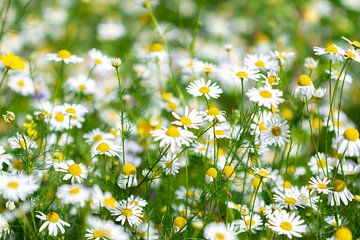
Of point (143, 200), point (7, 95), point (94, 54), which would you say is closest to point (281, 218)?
point (143, 200)

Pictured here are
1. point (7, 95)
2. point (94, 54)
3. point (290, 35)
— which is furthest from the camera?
point (290, 35)

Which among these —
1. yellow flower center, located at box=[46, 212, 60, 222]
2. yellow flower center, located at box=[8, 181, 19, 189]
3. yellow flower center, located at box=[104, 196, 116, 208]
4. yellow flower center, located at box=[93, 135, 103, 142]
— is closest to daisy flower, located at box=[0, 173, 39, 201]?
yellow flower center, located at box=[8, 181, 19, 189]

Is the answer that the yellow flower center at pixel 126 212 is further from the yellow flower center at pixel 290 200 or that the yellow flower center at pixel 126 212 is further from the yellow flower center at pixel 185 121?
the yellow flower center at pixel 290 200

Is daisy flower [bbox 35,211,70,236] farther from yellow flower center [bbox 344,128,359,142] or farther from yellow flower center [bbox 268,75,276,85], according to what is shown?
yellow flower center [bbox 344,128,359,142]

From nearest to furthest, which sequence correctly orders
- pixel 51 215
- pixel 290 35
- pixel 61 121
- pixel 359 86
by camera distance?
1. pixel 51 215
2. pixel 61 121
3. pixel 359 86
4. pixel 290 35

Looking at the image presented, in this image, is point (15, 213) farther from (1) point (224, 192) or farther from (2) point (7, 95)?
(2) point (7, 95)

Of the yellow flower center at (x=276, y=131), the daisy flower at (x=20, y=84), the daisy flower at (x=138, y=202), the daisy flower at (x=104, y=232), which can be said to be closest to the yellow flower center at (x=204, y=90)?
the yellow flower center at (x=276, y=131)

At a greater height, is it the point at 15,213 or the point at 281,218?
the point at 281,218
